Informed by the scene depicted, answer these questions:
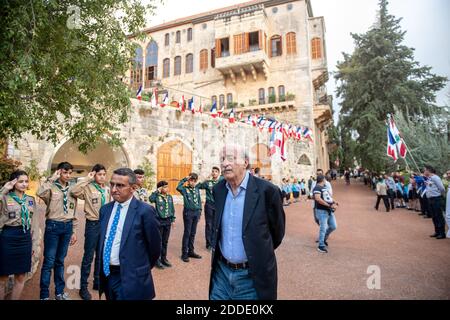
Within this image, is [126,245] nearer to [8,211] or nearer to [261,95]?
[8,211]

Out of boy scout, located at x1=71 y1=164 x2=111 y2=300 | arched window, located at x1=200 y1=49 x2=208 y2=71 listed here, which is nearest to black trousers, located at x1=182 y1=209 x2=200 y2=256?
boy scout, located at x1=71 y1=164 x2=111 y2=300

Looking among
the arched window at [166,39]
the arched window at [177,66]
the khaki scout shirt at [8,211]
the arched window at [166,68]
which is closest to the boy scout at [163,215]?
the khaki scout shirt at [8,211]

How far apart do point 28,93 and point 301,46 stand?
27.4 m

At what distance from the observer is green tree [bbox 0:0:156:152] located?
12.8 feet

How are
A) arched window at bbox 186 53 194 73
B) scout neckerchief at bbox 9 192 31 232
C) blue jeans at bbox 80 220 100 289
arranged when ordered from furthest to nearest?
1. arched window at bbox 186 53 194 73
2. blue jeans at bbox 80 220 100 289
3. scout neckerchief at bbox 9 192 31 232

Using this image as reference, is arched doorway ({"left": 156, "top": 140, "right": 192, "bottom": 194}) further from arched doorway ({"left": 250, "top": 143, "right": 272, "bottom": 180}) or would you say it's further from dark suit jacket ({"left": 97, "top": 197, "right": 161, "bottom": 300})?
dark suit jacket ({"left": 97, "top": 197, "right": 161, "bottom": 300})

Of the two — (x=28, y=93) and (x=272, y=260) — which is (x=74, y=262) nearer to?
(x=28, y=93)

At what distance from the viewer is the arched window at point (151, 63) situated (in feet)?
108

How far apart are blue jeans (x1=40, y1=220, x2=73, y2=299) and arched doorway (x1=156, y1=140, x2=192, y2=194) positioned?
11.7 m

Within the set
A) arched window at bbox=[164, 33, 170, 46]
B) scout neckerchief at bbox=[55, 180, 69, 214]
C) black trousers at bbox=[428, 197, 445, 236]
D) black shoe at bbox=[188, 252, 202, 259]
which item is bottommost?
black shoe at bbox=[188, 252, 202, 259]

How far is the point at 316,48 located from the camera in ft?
97.1
